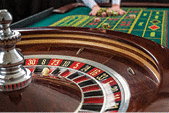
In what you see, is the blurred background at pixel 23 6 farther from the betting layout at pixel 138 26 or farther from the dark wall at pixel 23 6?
the betting layout at pixel 138 26

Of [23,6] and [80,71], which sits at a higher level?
[80,71]

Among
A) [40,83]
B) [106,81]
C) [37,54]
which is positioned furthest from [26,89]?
[37,54]

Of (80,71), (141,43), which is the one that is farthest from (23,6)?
(141,43)

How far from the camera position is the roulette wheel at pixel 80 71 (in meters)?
0.94

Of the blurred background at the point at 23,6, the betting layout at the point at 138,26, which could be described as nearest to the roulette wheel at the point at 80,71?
the betting layout at the point at 138,26

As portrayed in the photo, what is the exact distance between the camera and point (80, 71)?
134 cm

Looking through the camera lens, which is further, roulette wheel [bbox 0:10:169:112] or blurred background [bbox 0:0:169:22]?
blurred background [bbox 0:0:169:22]

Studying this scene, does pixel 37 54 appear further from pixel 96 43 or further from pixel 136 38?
pixel 136 38

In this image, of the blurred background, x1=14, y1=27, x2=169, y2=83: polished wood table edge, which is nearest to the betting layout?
x1=14, y1=27, x2=169, y2=83: polished wood table edge

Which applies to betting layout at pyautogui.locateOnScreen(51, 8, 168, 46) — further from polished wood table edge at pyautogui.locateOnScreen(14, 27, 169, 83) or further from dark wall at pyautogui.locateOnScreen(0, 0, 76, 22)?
dark wall at pyautogui.locateOnScreen(0, 0, 76, 22)

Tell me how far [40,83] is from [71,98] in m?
0.19

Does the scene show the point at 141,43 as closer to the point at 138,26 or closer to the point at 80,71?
the point at 80,71

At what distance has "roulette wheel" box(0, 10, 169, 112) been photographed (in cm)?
94

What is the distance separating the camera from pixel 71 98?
38.9 inches
